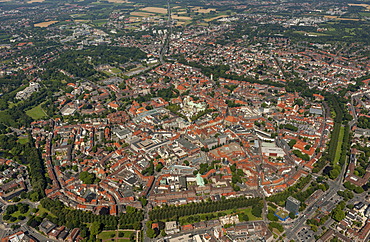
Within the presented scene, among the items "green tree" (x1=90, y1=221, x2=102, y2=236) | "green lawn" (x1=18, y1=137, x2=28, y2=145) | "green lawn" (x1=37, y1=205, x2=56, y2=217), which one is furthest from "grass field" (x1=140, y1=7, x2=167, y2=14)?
"green tree" (x1=90, y1=221, x2=102, y2=236)

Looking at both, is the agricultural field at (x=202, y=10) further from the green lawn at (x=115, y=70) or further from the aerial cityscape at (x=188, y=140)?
the green lawn at (x=115, y=70)

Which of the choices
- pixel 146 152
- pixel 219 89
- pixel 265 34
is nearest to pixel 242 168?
pixel 146 152

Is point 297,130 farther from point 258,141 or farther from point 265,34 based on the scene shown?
point 265,34

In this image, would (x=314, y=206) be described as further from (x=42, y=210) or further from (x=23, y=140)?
(x=23, y=140)

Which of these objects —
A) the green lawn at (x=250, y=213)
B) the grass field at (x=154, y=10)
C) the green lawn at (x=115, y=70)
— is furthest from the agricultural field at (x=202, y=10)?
the green lawn at (x=250, y=213)

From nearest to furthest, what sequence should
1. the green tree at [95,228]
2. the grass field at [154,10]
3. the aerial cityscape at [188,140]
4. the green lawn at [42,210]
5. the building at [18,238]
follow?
the building at [18,238], the green tree at [95,228], the aerial cityscape at [188,140], the green lawn at [42,210], the grass field at [154,10]
